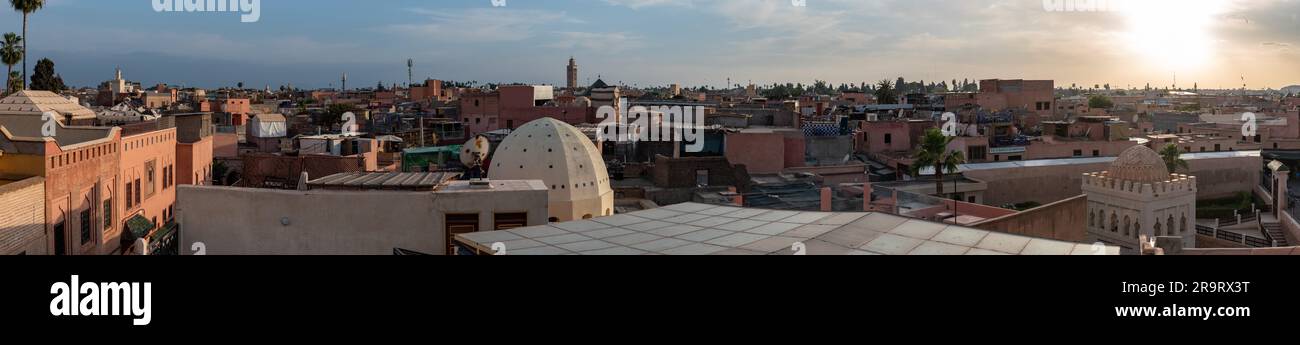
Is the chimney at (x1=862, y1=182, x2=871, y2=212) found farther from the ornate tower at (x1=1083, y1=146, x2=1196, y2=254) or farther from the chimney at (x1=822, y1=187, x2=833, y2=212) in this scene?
the ornate tower at (x1=1083, y1=146, x2=1196, y2=254)

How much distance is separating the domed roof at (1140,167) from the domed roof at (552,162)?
536 inches

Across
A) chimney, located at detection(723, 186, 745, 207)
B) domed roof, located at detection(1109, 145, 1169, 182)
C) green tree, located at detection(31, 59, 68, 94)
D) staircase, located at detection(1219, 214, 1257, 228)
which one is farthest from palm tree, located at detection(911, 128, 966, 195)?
green tree, located at detection(31, 59, 68, 94)

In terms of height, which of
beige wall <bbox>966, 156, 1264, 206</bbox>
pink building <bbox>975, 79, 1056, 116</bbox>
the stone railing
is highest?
pink building <bbox>975, 79, 1056, 116</bbox>

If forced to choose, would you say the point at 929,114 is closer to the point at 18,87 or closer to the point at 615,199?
the point at 615,199

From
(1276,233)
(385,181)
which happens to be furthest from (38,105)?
(1276,233)

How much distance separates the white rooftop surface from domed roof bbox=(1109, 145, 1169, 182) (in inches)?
Answer: 664

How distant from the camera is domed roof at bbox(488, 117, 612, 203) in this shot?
19984 millimetres

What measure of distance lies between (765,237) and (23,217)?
13.1 m

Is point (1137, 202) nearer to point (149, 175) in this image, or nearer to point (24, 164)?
point (24, 164)

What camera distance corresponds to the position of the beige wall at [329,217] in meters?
12.8

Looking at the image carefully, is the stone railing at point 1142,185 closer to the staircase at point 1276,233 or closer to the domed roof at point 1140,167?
the domed roof at point 1140,167

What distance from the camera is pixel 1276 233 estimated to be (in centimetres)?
3188
